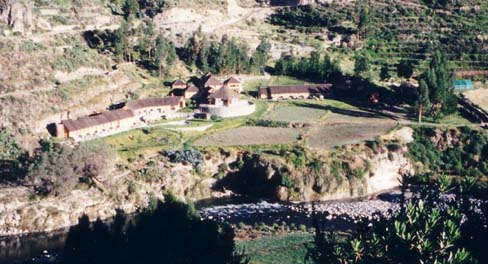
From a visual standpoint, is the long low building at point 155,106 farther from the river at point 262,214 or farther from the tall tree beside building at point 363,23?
the tall tree beside building at point 363,23

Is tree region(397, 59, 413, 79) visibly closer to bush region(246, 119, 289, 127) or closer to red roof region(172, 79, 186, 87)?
bush region(246, 119, 289, 127)

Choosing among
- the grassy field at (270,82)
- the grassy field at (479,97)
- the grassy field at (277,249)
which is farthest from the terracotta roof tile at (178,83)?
the grassy field at (479,97)

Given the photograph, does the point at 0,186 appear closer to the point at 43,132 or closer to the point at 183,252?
the point at 43,132

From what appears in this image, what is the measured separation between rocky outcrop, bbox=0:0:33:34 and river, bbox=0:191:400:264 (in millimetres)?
37383

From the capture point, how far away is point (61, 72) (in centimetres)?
7831

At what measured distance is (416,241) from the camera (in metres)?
29.6

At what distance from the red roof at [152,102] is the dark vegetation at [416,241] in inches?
1860

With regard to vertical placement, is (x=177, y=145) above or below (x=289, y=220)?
above

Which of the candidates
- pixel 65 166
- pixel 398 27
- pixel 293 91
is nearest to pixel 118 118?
pixel 65 166

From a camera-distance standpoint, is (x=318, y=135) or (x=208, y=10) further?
(x=208, y=10)

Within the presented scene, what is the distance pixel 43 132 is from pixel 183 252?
38312 millimetres

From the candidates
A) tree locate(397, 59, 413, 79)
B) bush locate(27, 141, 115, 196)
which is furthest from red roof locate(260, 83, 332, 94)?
bush locate(27, 141, 115, 196)

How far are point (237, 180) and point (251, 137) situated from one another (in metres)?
8.00

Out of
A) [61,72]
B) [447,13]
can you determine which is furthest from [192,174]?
[447,13]
